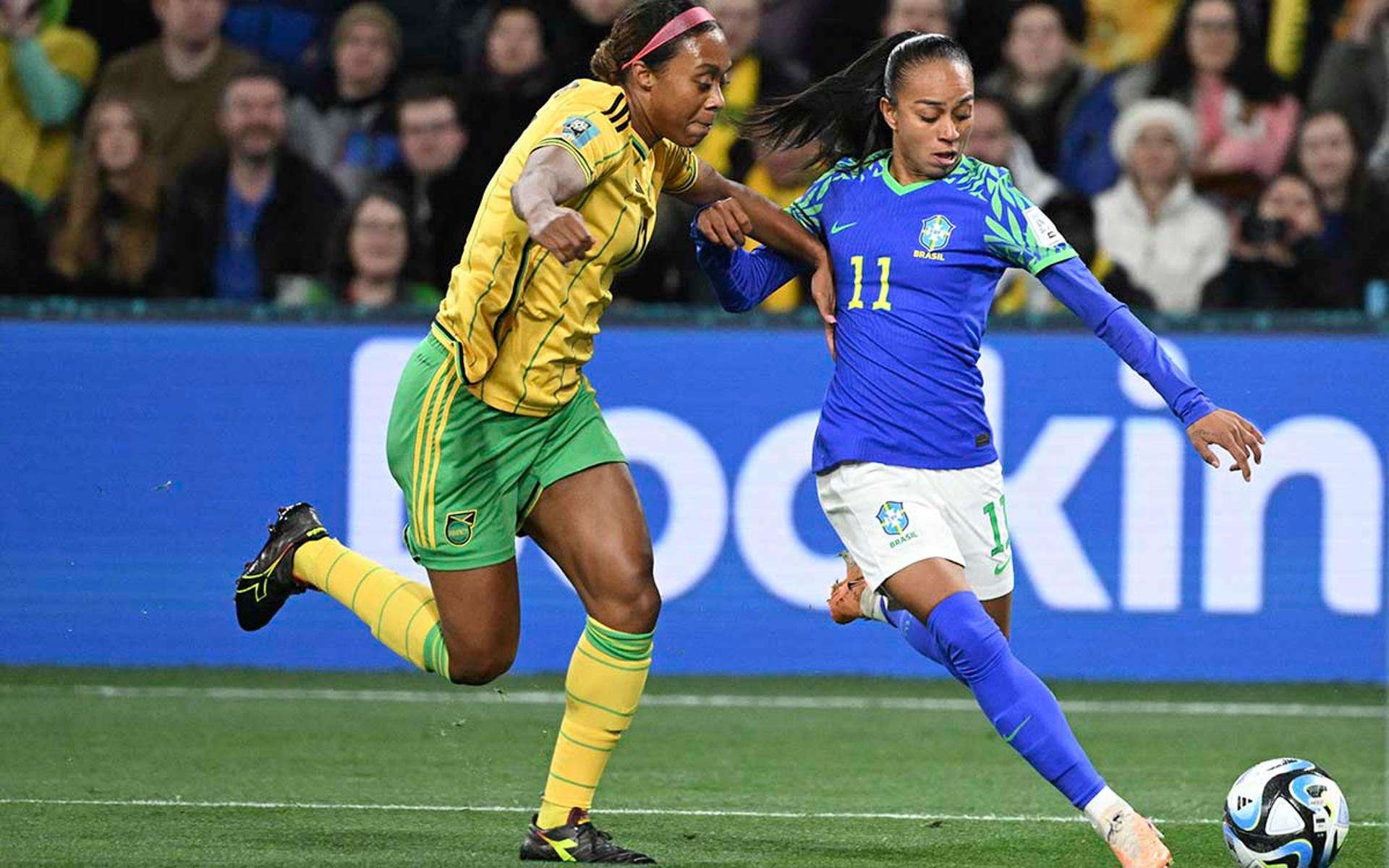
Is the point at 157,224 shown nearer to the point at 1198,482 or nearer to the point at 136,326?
the point at 136,326

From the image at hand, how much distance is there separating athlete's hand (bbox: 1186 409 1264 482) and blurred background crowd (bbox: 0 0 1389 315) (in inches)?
187

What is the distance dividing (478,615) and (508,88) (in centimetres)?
479

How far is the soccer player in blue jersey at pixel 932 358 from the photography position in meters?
5.12

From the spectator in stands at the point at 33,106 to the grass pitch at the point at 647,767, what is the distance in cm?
231

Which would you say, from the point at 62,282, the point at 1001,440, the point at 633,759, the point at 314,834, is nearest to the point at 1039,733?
the point at 314,834

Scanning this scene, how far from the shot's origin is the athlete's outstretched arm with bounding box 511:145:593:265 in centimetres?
473

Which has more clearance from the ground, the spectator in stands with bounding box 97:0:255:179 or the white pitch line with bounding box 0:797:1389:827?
the spectator in stands with bounding box 97:0:255:179

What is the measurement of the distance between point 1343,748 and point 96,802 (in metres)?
4.17

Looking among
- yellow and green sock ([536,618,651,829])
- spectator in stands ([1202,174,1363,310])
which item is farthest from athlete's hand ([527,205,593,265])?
spectator in stands ([1202,174,1363,310])

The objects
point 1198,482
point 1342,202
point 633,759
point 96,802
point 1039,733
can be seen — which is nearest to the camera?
point 1039,733

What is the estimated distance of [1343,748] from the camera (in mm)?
7691

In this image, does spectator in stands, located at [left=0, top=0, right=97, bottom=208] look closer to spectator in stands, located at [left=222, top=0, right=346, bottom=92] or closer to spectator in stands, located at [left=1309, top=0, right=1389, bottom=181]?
spectator in stands, located at [left=222, top=0, right=346, bottom=92]

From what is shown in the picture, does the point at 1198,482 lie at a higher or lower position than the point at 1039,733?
lower

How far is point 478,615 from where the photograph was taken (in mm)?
5570
